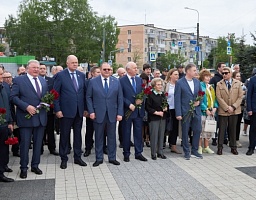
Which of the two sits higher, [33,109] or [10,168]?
[33,109]

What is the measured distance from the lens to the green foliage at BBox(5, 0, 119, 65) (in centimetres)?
5275

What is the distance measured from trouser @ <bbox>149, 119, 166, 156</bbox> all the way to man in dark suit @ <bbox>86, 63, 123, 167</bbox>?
0.88m

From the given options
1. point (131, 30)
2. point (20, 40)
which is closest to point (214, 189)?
point (20, 40)

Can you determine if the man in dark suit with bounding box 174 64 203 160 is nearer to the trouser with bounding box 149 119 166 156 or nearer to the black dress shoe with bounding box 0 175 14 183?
the trouser with bounding box 149 119 166 156

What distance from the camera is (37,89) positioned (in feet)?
20.6

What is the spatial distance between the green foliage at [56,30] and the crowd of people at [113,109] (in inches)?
1778

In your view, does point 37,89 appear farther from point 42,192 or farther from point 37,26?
point 37,26

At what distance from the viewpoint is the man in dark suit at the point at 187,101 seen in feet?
24.8

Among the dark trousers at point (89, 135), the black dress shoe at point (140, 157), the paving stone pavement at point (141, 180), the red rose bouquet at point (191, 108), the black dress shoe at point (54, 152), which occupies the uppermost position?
the red rose bouquet at point (191, 108)

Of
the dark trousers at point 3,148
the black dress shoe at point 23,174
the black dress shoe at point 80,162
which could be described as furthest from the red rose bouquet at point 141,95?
the dark trousers at point 3,148

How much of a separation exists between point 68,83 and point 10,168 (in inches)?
79.2

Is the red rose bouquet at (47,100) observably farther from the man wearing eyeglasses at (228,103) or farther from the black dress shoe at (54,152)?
the man wearing eyeglasses at (228,103)

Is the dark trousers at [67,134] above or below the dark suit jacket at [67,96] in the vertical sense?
below

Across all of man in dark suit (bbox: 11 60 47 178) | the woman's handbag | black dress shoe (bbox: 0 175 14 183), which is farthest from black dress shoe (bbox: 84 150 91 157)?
the woman's handbag
